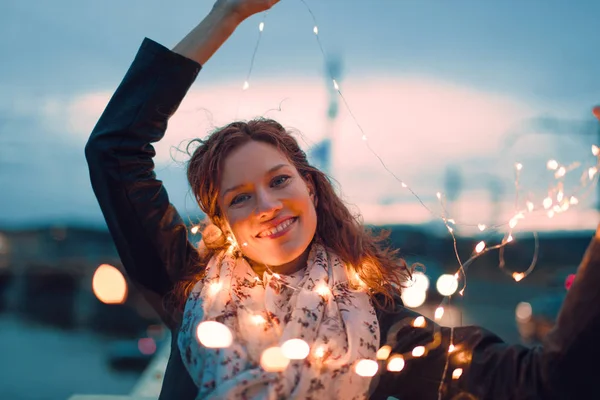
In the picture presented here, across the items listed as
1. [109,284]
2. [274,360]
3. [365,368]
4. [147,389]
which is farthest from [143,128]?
[147,389]

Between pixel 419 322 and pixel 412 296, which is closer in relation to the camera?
pixel 419 322

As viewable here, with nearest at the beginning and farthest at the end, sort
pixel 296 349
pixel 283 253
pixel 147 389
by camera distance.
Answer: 1. pixel 296 349
2. pixel 283 253
3. pixel 147 389

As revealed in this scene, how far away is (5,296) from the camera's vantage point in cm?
2552

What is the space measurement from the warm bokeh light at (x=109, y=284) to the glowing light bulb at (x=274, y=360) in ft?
1.48

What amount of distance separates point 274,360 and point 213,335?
17cm

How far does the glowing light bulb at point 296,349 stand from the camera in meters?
1.41

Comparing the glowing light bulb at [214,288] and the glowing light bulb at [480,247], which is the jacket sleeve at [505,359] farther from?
the glowing light bulb at [214,288]

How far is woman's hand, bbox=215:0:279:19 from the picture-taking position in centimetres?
146

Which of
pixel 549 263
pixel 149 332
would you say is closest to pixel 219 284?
pixel 149 332

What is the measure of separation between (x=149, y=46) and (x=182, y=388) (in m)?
0.90

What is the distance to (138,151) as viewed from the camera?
4.96ft

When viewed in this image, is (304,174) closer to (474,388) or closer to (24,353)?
(474,388)

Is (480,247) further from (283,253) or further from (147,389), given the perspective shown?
(147,389)

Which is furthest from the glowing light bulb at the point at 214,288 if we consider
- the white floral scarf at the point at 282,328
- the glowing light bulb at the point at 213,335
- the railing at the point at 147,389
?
the railing at the point at 147,389
